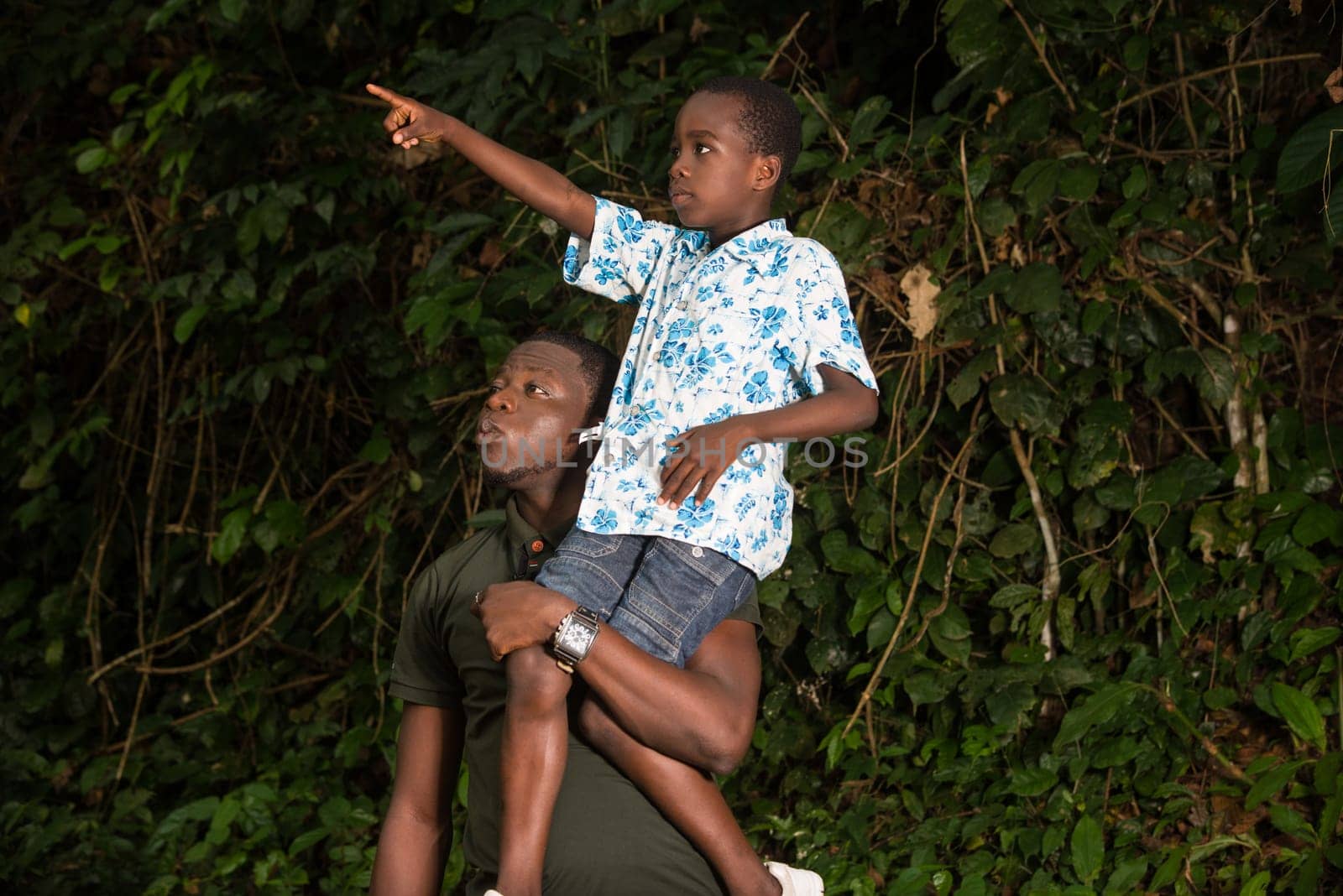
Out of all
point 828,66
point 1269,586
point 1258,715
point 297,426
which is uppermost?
point 828,66

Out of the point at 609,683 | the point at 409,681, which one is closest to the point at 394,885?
the point at 409,681

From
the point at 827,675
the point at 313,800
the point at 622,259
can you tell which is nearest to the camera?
the point at 622,259

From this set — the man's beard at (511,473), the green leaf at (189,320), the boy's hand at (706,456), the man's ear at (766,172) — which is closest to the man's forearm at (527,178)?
the man's ear at (766,172)

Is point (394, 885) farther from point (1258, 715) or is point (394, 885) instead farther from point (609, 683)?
point (1258, 715)

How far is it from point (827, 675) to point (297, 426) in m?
2.14

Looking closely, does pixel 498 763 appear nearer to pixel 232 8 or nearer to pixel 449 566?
pixel 449 566

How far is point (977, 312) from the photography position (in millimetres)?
3646

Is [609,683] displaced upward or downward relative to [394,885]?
upward

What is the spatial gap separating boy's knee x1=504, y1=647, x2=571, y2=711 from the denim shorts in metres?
0.11

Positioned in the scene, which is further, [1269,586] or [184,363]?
[184,363]

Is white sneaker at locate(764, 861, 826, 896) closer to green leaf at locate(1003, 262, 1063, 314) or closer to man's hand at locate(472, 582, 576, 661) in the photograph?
man's hand at locate(472, 582, 576, 661)

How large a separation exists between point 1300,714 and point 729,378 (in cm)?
189

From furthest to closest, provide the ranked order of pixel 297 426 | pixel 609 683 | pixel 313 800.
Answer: pixel 297 426
pixel 313 800
pixel 609 683

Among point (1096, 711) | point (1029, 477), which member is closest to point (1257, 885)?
point (1096, 711)
